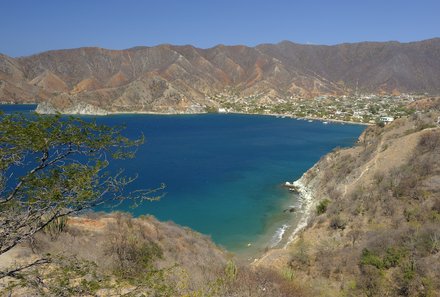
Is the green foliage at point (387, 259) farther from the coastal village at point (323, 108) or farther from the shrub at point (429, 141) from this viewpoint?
the coastal village at point (323, 108)

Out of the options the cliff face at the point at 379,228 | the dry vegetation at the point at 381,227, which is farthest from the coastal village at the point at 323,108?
the cliff face at the point at 379,228

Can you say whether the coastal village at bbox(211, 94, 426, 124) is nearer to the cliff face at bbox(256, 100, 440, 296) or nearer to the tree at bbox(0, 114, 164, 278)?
the cliff face at bbox(256, 100, 440, 296)

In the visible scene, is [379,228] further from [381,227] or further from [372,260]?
[372,260]

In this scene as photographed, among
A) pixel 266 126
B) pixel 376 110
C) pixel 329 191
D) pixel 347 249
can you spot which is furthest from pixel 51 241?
Answer: pixel 376 110

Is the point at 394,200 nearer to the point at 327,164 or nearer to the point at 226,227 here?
the point at 226,227

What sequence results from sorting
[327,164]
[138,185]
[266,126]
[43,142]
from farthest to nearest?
[266,126] < [138,185] < [327,164] < [43,142]

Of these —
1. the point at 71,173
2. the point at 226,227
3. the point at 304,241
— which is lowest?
the point at 226,227
